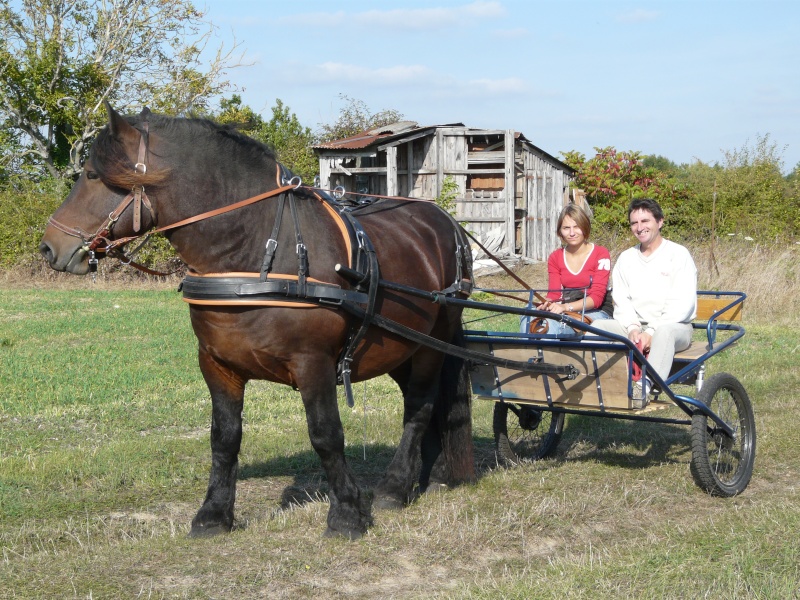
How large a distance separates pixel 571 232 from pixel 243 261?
283 centimetres

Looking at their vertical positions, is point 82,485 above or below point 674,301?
below

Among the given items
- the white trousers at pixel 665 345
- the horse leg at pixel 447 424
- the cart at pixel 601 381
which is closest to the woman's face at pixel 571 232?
the cart at pixel 601 381

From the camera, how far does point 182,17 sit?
25594 mm

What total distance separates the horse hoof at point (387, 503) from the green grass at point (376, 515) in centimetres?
10

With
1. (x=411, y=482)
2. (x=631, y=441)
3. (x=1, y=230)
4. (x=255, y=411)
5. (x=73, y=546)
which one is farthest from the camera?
(x=1, y=230)

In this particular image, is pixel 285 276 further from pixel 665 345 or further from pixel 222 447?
pixel 665 345

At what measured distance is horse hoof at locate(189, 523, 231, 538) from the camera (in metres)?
4.79

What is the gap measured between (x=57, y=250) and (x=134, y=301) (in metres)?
13.4

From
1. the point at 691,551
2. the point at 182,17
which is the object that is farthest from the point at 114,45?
the point at 691,551

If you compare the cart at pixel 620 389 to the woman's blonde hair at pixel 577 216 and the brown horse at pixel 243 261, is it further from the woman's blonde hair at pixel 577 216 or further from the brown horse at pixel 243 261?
the brown horse at pixel 243 261

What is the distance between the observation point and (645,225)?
6.14 meters

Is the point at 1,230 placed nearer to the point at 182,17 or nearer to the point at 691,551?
the point at 182,17

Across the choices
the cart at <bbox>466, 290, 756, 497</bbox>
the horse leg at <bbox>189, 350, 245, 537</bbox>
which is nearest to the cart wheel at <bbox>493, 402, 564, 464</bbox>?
the cart at <bbox>466, 290, 756, 497</bbox>

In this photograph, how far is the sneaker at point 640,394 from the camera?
5.56 metres
